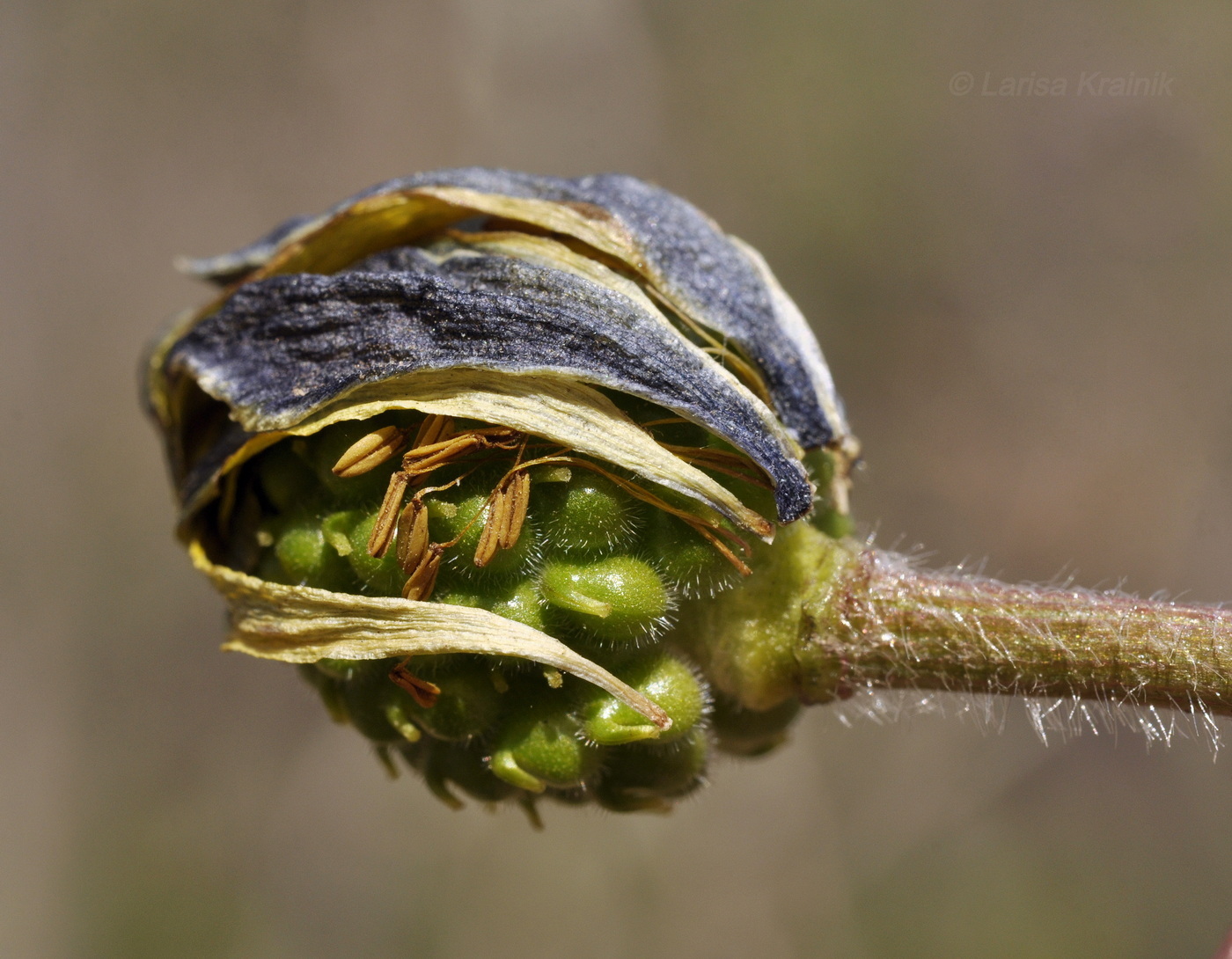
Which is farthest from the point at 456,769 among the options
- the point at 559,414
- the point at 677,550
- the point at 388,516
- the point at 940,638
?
the point at 940,638

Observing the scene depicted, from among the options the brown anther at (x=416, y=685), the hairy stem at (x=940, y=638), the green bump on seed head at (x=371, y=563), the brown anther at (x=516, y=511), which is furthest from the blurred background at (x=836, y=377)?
the brown anther at (x=516, y=511)

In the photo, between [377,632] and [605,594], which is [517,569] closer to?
[605,594]

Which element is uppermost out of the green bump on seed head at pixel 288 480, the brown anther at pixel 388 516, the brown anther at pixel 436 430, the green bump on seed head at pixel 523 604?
the brown anther at pixel 436 430

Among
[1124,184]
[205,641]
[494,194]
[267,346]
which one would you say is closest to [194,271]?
[267,346]

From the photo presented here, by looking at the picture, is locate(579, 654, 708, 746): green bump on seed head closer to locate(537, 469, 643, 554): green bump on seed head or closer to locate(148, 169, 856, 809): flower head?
locate(148, 169, 856, 809): flower head

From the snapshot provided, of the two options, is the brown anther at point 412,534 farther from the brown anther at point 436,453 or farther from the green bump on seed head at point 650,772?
the green bump on seed head at point 650,772

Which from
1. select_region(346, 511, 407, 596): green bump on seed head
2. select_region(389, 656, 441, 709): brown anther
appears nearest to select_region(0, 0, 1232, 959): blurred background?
select_region(389, 656, 441, 709): brown anther

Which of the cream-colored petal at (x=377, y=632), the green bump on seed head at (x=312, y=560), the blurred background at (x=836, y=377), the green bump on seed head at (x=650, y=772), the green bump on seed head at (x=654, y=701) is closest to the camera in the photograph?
the cream-colored petal at (x=377, y=632)
